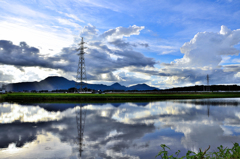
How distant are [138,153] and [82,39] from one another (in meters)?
85.1

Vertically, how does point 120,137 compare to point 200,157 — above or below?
below

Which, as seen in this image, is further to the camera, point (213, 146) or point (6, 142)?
point (6, 142)

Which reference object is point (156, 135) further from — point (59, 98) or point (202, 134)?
point (59, 98)

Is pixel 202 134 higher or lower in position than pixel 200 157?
lower

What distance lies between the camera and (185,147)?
539 inches

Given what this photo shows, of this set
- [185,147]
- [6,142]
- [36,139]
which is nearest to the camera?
[185,147]

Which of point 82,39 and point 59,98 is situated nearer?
point 59,98

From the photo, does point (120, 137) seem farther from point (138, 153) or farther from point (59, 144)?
point (59, 144)

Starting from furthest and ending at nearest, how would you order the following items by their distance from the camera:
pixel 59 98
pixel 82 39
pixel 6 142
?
pixel 82 39, pixel 59 98, pixel 6 142

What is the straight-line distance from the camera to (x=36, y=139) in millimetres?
15844

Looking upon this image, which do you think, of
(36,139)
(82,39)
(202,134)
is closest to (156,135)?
(202,134)

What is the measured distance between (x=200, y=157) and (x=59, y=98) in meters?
68.4

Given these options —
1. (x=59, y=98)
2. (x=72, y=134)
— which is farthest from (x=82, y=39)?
(x=72, y=134)

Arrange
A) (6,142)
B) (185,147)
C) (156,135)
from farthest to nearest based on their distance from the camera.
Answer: (156,135), (6,142), (185,147)
